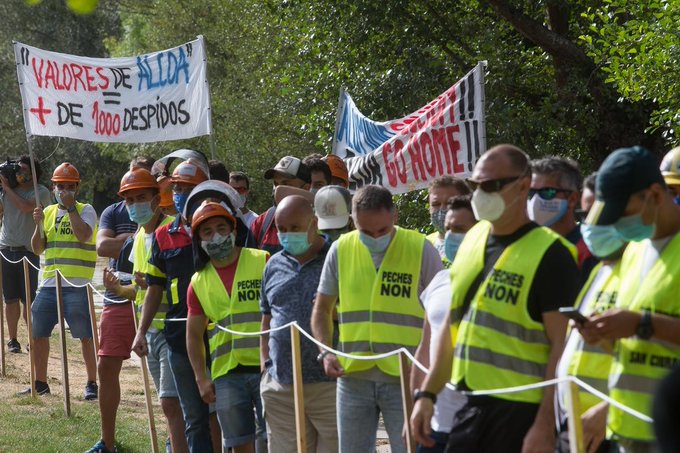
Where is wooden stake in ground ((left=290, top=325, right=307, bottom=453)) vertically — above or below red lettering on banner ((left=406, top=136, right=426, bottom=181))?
below

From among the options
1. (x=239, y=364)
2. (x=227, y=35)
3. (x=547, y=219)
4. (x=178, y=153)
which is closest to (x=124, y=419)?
(x=178, y=153)

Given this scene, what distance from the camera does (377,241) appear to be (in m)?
6.26

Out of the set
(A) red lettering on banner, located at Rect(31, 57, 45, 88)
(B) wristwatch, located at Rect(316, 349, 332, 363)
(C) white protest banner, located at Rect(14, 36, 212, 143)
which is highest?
(A) red lettering on banner, located at Rect(31, 57, 45, 88)

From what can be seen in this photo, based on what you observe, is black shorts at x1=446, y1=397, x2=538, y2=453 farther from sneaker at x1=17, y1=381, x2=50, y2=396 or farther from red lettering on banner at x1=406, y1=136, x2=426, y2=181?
sneaker at x1=17, y1=381, x2=50, y2=396

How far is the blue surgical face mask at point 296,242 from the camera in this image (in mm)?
6793

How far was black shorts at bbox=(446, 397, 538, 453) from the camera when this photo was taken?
15.4 feet

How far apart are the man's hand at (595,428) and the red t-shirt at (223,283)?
A: 3.39 m

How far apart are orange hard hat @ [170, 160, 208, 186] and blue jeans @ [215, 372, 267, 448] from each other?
64.9 inches

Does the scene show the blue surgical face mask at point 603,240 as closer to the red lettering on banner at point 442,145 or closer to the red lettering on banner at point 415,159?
the red lettering on banner at point 442,145

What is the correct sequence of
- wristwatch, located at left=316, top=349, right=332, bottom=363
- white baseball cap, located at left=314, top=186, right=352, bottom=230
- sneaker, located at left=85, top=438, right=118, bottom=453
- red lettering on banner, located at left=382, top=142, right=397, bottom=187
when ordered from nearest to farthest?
wristwatch, located at left=316, top=349, right=332, bottom=363, white baseball cap, located at left=314, top=186, right=352, bottom=230, red lettering on banner, located at left=382, top=142, right=397, bottom=187, sneaker, located at left=85, top=438, right=118, bottom=453

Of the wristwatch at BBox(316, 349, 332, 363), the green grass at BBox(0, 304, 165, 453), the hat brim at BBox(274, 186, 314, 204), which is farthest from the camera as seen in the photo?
the green grass at BBox(0, 304, 165, 453)

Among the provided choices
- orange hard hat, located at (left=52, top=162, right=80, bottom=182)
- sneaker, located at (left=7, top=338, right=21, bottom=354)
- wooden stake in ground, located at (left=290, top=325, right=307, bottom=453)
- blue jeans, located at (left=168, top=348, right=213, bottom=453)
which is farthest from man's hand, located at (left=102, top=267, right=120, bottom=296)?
sneaker, located at (left=7, top=338, right=21, bottom=354)

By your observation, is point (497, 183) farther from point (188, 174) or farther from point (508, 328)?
point (188, 174)

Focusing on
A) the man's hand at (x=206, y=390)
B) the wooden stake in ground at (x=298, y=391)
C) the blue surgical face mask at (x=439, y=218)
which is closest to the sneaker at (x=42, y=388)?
the man's hand at (x=206, y=390)
